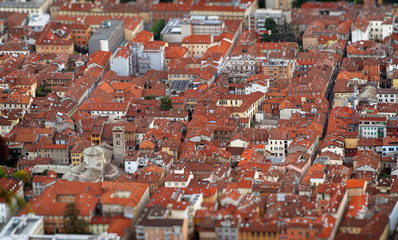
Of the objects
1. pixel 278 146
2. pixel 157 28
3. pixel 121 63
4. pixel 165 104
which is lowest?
pixel 278 146

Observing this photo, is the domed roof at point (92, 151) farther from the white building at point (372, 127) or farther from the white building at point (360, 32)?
the white building at point (360, 32)

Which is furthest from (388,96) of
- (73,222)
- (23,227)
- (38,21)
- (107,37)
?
(38,21)

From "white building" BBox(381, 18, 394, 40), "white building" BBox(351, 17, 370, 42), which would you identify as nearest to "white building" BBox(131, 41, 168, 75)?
"white building" BBox(351, 17, 370, 42)

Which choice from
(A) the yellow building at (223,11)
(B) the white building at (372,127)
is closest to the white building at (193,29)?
(A) the yellow building at (223,11)

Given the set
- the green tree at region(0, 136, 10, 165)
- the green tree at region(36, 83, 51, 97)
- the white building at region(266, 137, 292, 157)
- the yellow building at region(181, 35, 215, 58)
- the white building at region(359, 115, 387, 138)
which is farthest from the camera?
the yellow building at region(181, 35, 215, 58)

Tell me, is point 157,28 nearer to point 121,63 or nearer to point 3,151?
point 121,63

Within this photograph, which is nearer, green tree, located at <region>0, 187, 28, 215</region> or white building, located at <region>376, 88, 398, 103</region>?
green tree, located at <region>0, 187, 28, 215</region>

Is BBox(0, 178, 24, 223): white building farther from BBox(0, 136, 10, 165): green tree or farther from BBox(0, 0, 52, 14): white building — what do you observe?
BBox(0, 0, 52, 14): white building
